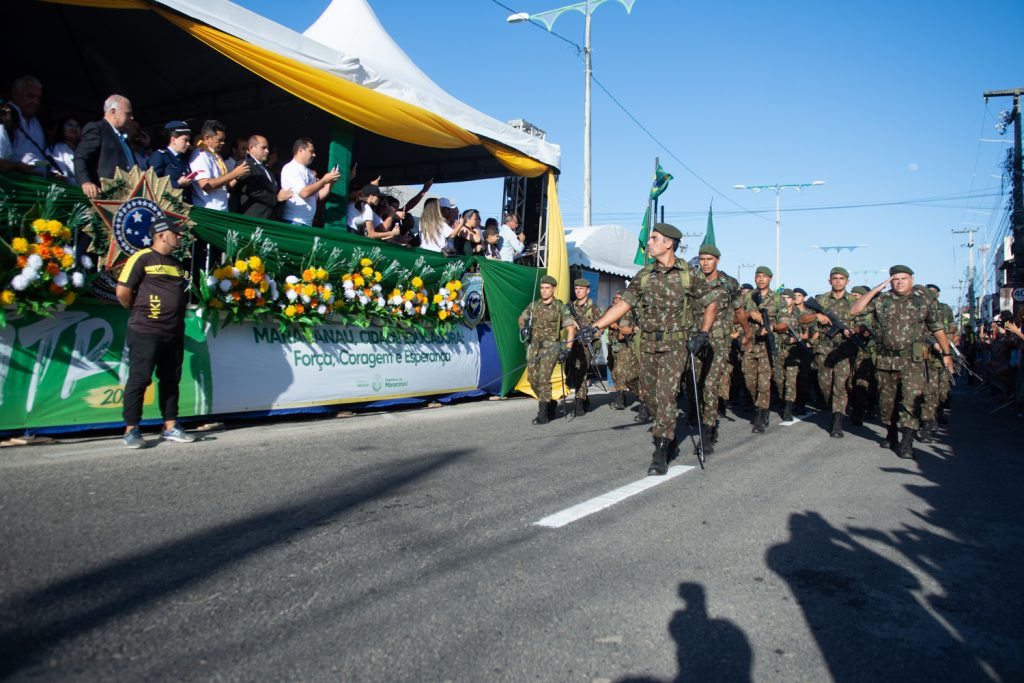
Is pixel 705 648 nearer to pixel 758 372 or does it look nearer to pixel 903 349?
pixel 903 349

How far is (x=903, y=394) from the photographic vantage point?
7.45 m

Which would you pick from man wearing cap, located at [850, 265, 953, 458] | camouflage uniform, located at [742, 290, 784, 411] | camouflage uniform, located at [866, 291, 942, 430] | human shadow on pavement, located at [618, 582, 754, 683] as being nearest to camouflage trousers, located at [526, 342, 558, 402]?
camouflage uniform, located at [742, 290, 784, 411]

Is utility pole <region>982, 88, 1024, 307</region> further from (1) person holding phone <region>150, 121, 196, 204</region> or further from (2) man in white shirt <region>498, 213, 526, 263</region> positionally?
(1) person holding phone <region>150, 121, 196, 204</region>

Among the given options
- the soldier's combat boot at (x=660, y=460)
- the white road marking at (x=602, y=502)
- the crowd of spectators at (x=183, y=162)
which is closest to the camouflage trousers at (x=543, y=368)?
the crowd of spectators at (x=183, y=162)

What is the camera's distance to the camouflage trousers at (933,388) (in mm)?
7648

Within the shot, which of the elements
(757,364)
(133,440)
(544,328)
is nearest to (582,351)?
(544,328)

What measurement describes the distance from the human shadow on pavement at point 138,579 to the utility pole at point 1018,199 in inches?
1181

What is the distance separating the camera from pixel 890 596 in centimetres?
321

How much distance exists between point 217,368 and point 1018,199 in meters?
30.9

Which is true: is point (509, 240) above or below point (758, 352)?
above

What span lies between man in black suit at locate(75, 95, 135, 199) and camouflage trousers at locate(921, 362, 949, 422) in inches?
334

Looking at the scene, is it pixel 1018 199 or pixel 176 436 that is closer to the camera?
pixel 176 436

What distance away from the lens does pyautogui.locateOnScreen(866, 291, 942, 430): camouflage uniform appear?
7398 mm

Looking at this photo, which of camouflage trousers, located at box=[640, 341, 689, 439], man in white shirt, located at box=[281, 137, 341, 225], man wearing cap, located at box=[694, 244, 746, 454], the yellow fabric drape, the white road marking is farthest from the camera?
the yellow fabric drape
